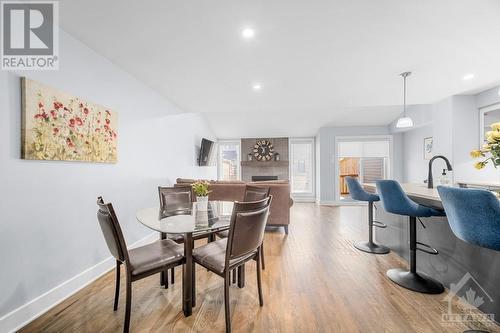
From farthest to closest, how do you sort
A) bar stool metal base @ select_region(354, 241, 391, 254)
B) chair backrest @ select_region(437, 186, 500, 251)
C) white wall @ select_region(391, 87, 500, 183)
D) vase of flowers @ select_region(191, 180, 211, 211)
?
white wall @ select_region(391, 87, 500, 183)
bar stool metal base @ select_region(354, 241, 391, 254)
vase of flowers @ select_region(191, 180, 211, 211)
chair backrest @ select_region(437, 186, 500, 251)

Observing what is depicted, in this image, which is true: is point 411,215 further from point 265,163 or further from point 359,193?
point 265,163

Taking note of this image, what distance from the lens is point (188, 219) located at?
1786mm

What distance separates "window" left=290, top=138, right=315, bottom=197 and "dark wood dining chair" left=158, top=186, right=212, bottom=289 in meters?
5.62

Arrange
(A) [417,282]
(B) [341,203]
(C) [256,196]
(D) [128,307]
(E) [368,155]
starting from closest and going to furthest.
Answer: (D) [128,307], (A) [417,282], (C) [256,196], (B) [341,203], (E) [368,155]

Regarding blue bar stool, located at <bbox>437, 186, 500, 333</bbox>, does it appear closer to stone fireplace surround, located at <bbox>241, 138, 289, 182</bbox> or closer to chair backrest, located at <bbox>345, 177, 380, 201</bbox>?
chair backrest, located at <bbox>345, 177, 380, 201</bbox>

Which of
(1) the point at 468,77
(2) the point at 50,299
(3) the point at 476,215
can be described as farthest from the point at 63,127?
(1) the point at 468,77

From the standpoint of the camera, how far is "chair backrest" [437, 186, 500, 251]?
3.62 feet

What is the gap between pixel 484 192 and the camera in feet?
3.66

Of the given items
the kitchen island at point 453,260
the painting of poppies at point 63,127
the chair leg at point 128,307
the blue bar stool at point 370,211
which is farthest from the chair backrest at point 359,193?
the painting of poppies at point 63,127

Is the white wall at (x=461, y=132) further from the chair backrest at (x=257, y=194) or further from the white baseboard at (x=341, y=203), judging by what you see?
the chair backrest at (x=257, y=194)

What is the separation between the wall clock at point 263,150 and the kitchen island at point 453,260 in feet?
17.2

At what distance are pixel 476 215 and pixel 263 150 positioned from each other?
6639mm

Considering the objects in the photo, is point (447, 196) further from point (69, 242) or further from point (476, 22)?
point (69, 242)

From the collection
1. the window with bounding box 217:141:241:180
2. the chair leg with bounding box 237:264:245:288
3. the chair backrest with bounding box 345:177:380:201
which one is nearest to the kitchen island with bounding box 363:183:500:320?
the chair backrest with bounding box 345:177:380:201
